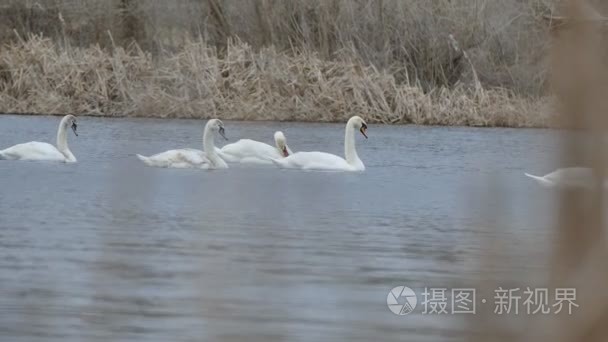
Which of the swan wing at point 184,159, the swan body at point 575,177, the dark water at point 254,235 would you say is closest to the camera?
the swan body at point 575,177

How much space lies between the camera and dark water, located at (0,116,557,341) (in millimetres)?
1863

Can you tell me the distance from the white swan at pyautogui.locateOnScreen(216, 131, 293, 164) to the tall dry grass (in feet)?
11.1

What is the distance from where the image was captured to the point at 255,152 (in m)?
16.4

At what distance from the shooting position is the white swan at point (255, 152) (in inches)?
639

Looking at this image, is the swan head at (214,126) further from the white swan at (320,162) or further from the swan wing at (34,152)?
the swan wing at (34,152)

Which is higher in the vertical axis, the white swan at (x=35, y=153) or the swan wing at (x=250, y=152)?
the white swan at (x=35, y=153)

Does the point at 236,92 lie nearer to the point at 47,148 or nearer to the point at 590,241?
the point at 47,148

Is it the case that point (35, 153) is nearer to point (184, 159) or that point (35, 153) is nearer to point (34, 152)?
point (34, 152)

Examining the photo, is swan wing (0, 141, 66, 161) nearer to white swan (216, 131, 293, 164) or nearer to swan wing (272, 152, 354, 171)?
white swan (216, 131, 293, 164)

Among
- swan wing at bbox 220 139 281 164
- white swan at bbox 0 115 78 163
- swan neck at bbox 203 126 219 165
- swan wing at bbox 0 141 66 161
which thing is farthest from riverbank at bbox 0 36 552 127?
swan wing at bbox 0 141 66 161

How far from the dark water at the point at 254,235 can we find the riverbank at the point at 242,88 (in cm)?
120

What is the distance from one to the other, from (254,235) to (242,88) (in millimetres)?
19974

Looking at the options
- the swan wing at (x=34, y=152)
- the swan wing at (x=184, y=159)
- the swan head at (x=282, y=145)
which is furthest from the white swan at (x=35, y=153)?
the swan head at (x=282, y=145)

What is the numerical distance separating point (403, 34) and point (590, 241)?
2311 cm
